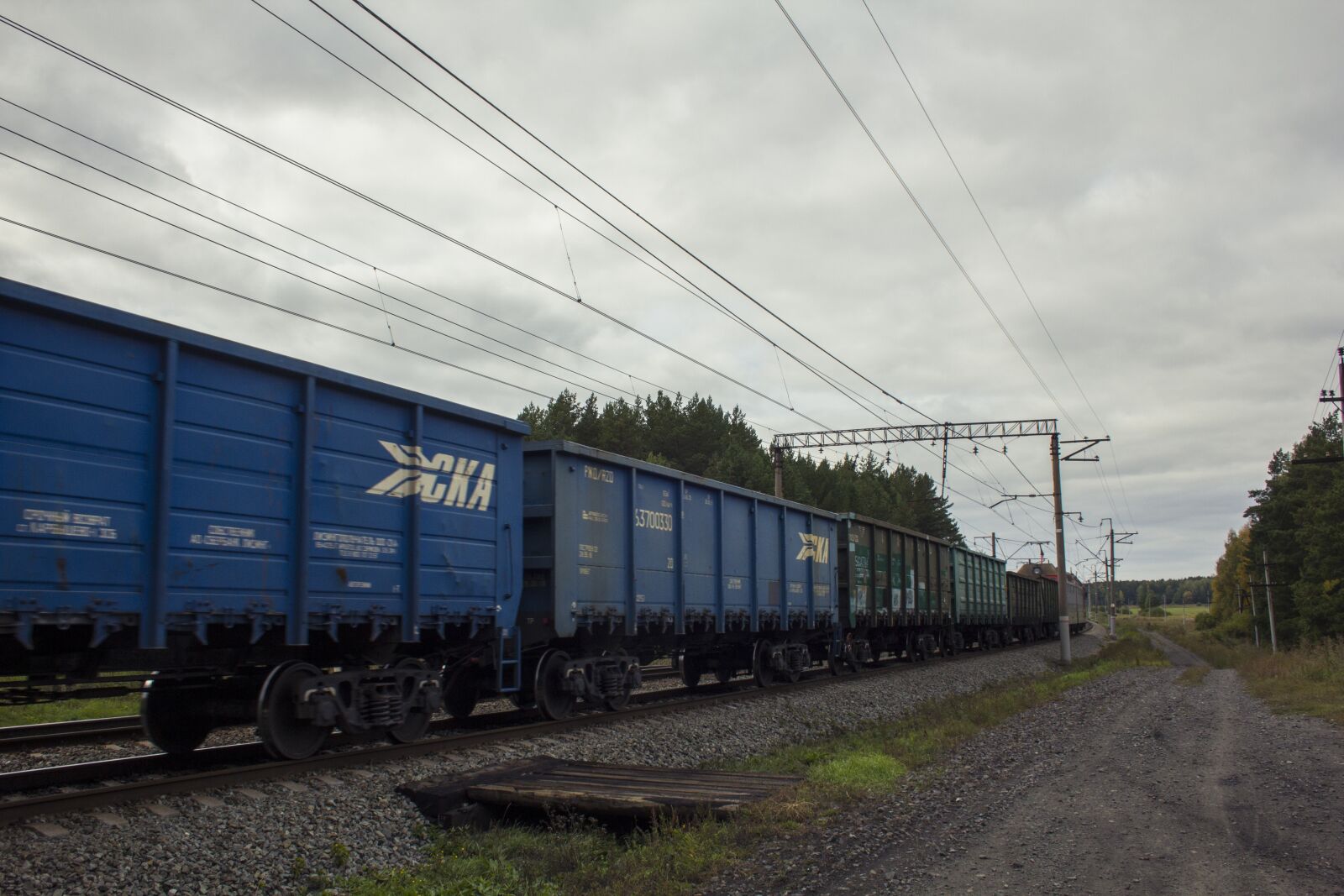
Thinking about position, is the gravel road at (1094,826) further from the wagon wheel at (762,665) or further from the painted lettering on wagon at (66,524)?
the wagon wheel at (762,665)

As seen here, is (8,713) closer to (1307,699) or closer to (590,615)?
(590,615)

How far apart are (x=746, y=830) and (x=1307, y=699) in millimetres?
15620

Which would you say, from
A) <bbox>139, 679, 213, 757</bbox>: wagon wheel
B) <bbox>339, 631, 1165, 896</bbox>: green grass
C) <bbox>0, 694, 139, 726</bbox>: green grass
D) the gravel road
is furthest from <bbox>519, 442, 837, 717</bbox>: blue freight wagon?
<bbox>0, 694, 139, 726</bbox>: green grass

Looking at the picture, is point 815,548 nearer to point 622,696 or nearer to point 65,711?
point 622,696

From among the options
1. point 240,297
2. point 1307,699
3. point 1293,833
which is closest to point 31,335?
point 240,297

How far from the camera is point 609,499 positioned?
13.2 meters

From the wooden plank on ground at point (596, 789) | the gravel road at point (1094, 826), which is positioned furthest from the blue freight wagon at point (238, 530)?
the gravel road at point (1094, 826)

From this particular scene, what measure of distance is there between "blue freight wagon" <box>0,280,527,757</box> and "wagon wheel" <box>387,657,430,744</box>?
2 centimetres

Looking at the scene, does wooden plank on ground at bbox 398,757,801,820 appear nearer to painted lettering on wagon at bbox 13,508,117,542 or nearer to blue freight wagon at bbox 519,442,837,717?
painted lettering on wagon at bbox 13,508,117,542

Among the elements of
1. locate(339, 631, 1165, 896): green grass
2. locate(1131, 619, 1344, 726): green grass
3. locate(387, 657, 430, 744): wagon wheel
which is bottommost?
locate(1131, 619, 1344, 726): green grass

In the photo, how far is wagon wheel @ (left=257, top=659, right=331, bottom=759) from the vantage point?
829cm

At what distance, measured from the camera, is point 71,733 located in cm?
994

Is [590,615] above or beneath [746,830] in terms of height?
above

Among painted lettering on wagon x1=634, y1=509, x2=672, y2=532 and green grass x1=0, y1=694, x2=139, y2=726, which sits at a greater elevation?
painted lettering on wagon x1=634, y1=509, x2=672, y2=532
